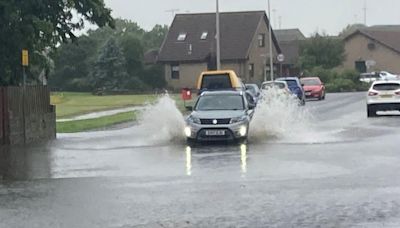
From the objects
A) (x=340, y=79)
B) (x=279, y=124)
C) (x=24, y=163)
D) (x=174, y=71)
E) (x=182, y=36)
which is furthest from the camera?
(x=182, y=36)

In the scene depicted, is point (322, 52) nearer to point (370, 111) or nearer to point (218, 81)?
point (370, 111)

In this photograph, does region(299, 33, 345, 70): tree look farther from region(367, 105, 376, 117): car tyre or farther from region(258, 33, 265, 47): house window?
region(367, 105, 376, 117): car tyre

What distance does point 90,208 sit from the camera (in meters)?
12.4

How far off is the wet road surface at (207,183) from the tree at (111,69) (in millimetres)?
55045

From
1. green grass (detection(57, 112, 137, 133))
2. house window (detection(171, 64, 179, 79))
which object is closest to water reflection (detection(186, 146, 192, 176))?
green grass (detection(57, 112, 137, 133))

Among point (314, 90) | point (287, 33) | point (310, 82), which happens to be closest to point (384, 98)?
point (314, 90)

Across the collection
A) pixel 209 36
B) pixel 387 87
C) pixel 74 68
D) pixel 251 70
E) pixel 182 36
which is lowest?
pixel 387 87

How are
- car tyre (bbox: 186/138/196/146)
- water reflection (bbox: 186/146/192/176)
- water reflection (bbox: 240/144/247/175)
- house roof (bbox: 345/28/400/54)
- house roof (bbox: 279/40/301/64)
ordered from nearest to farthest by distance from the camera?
water reflection (bbox: 186/146/192/176) < water reflection (bbox: 240/144/247/175) < car tyre (bbox: 186/138/196/146) < house roof (bbox: 279/40/301/64) < house roof (bbox: 345/28/400/54)

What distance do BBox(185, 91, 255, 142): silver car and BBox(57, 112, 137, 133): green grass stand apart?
8.76 m

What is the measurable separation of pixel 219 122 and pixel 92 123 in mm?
Result: 13086

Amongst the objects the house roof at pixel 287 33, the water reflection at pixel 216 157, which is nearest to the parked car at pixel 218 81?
the water reflection at pixel 216 157

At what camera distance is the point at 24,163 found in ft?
65.2

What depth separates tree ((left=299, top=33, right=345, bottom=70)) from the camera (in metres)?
88.3

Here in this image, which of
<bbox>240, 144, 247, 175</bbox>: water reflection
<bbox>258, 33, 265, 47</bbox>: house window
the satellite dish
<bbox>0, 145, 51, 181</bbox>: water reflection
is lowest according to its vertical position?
<bbox>0, 145, 51, 181</bbox>: water reflection
